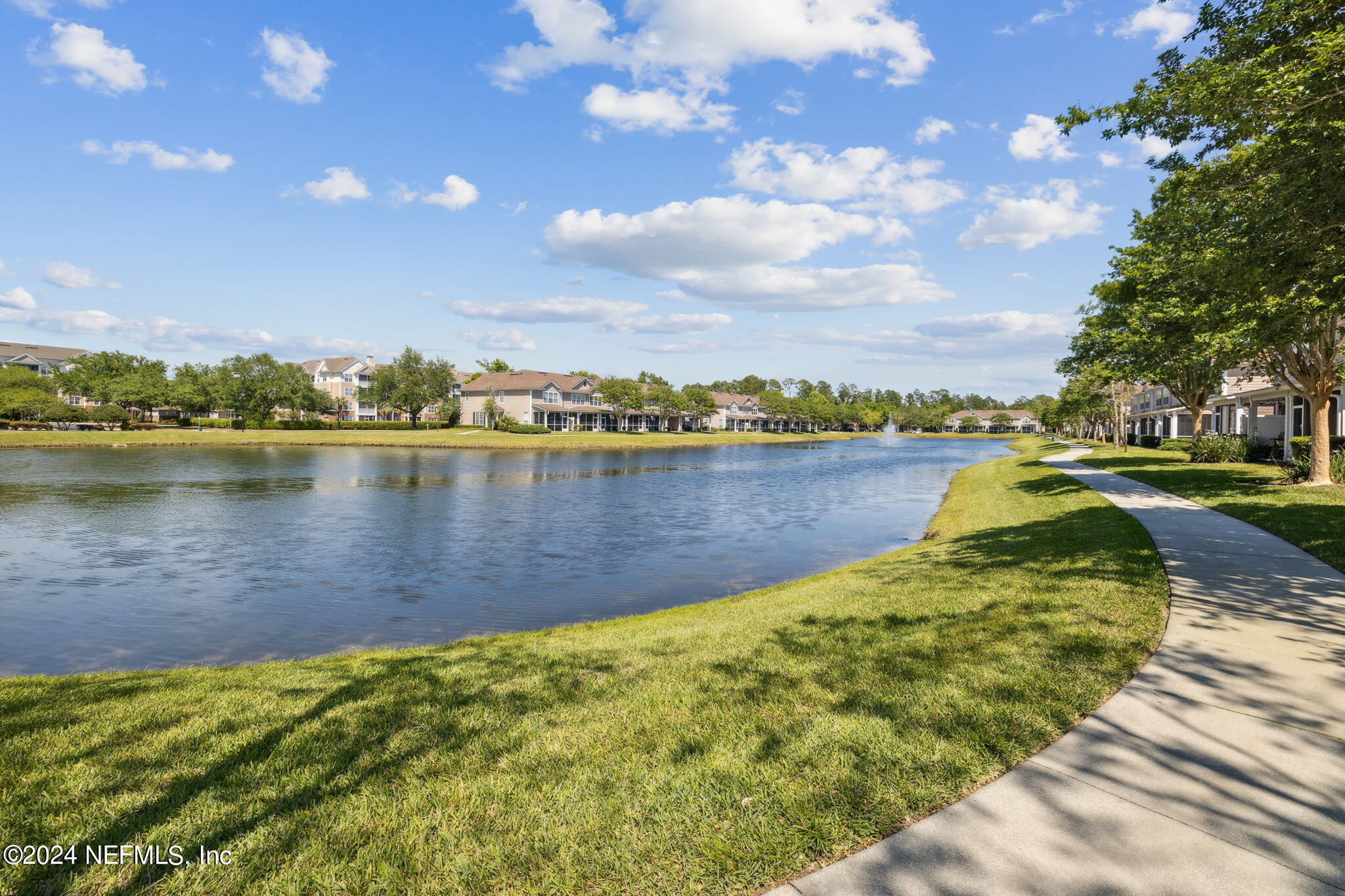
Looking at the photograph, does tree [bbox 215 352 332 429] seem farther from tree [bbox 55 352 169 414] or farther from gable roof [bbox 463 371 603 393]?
gable roof [bbox 463 371 603 393]

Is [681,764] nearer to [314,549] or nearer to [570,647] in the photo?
[570,647]

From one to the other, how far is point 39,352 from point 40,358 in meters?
2.53

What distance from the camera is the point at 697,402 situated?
115 meters

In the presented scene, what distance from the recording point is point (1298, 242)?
27.4 ft

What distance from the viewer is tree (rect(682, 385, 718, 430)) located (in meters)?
114

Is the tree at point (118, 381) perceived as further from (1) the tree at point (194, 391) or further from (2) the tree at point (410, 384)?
(2) the tree at point (410, 384)

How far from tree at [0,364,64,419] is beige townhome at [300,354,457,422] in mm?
34527

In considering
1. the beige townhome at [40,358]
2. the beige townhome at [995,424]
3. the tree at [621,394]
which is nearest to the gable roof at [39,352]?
the beige townhome at [40,358]

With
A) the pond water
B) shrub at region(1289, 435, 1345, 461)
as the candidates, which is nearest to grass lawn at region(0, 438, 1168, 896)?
the pond water

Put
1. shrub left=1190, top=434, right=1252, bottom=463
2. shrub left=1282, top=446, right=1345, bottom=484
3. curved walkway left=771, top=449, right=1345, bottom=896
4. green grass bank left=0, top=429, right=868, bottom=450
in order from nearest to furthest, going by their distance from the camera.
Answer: curved walkway left=771, top=449, right=1345, bottom=896
shrub left=1282, top=446, right=1345, bottom=484
shrub left=1190, top=434, right=1252, bottom=463
green grass bank left=0, top=429, right=868, bottom=450

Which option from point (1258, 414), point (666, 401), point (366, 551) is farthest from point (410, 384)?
point (1258, 414)

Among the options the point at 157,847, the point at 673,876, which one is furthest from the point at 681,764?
the point at 157,847

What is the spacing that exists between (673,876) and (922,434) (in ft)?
604

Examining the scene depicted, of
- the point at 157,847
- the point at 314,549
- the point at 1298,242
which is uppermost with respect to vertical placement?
the point at 1298,242
